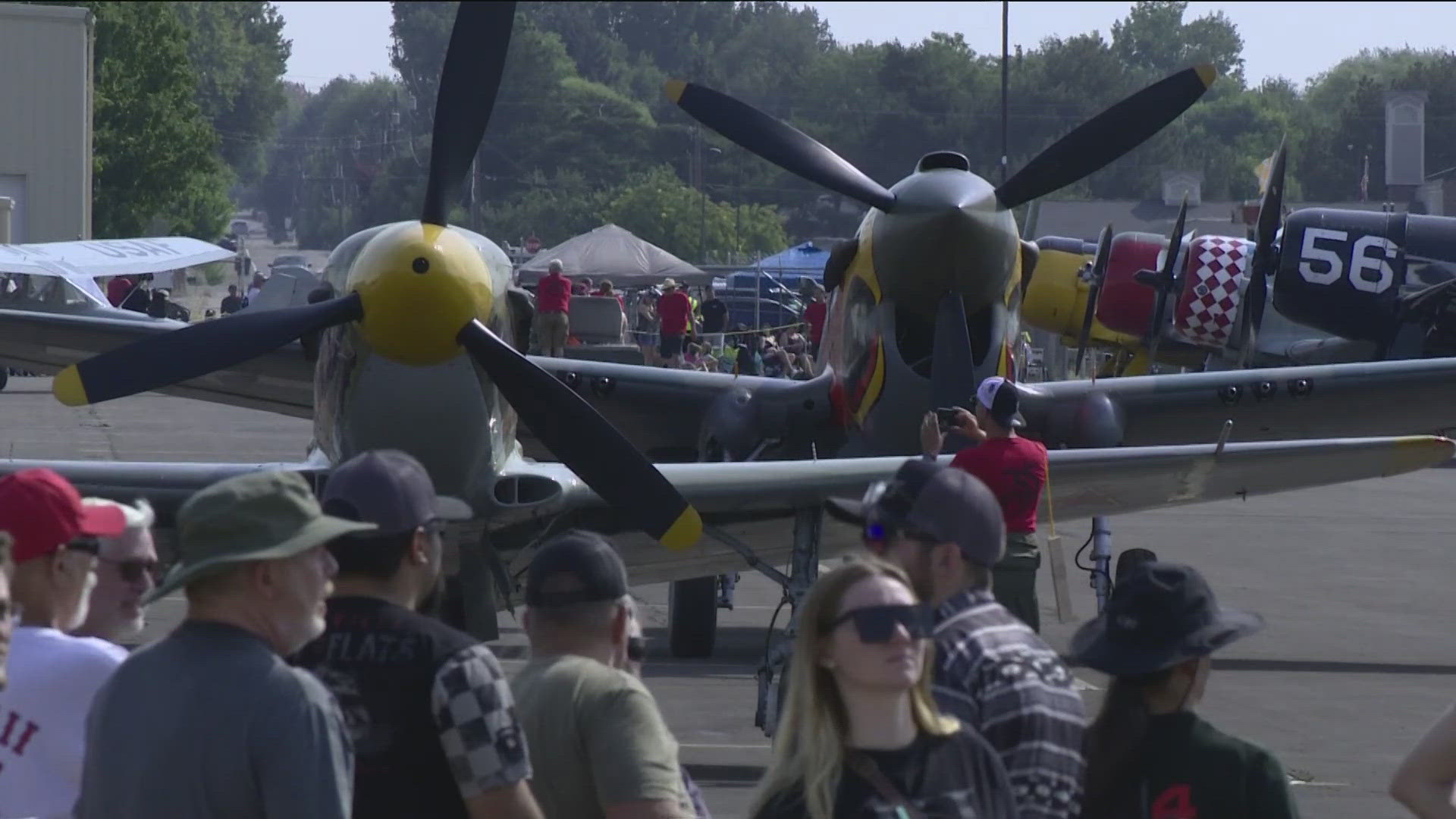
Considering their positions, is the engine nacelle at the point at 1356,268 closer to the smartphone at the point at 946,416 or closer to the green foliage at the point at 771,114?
the smartphone at the point at 946,416

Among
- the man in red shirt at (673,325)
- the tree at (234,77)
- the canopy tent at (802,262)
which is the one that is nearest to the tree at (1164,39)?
the tree at (234,77)

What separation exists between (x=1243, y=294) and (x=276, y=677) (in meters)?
18.5

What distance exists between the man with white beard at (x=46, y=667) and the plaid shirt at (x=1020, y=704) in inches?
60.5

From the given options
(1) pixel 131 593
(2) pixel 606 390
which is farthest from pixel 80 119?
(1) pixel 131 593

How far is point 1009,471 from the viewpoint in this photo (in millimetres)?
8016

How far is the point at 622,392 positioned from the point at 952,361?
2.59m

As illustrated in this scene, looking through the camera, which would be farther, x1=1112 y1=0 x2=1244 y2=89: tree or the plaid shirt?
x1=1112 y1=0 x2=1244 y2=89: tree

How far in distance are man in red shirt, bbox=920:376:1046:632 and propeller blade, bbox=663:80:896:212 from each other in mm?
4315

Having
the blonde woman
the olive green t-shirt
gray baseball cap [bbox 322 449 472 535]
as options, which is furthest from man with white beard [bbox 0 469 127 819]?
the blonde woman

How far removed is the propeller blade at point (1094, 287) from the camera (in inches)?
801

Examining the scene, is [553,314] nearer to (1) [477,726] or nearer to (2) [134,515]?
(2) [134,515]

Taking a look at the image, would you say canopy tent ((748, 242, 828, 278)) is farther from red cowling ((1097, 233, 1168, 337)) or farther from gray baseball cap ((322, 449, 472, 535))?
gray baseball cap ((322, 449, 472, 535))

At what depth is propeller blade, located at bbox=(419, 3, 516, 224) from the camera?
857 cm

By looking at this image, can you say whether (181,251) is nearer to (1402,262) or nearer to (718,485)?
(1402,262)
